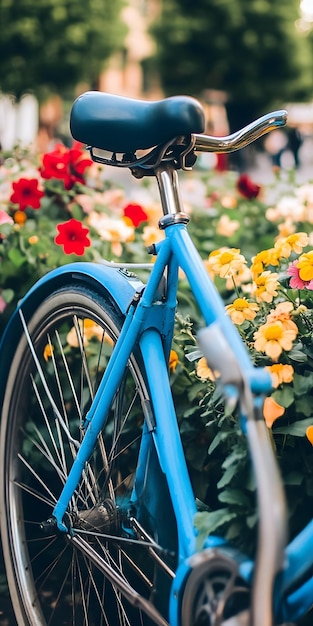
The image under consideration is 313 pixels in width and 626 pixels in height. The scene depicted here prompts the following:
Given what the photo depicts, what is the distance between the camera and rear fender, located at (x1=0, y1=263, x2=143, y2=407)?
181 cm

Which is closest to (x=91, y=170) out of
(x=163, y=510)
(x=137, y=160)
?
(x=137, y=160)

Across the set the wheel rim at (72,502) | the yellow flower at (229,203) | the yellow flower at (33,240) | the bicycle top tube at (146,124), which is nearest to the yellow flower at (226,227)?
the yellow flower at (229,203)

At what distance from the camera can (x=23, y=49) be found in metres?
19.4

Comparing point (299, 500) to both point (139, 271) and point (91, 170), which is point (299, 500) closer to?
point (139, 271)

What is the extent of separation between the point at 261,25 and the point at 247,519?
26291 mm

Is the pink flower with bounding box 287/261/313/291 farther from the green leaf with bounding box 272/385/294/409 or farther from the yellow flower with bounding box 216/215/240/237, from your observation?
the yellow flower with bounding box 216/215/240/237

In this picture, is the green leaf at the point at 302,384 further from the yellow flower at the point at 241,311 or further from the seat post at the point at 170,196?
the seat post at the point at 170,196

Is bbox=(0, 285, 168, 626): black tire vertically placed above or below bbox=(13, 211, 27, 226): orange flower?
below

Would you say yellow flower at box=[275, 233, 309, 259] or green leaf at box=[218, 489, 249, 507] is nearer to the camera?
green leaf at box=[218, 489, 249, 507]

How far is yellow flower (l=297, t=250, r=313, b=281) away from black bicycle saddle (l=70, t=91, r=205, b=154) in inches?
16.4

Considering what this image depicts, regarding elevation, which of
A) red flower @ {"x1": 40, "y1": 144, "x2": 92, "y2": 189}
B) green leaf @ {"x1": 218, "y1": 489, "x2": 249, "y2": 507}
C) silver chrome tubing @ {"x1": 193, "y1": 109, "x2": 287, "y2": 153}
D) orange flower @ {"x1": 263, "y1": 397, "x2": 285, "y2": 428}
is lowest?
green leaf @ {"x1": 218, "y1": 489, "x2": 249, "y2": 507}

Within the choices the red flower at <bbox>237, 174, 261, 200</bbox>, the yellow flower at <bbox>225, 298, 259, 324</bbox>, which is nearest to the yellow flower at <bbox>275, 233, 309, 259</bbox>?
the yellow flower at <bbox>225, 298, 259, 324</bbox>

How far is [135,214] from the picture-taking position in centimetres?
351

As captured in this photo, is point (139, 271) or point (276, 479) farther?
point (139, 271)
